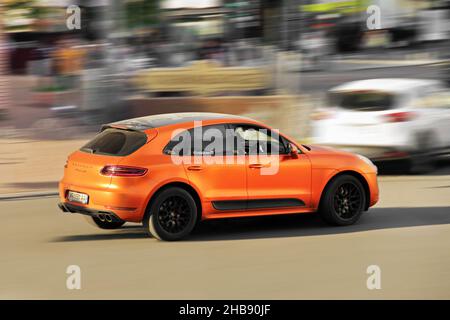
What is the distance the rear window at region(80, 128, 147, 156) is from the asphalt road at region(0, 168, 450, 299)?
958 mm

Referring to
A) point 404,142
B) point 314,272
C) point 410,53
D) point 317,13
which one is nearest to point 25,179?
point 404,142

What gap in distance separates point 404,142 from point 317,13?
11.8 metres

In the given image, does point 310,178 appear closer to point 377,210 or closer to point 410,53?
point 377,210

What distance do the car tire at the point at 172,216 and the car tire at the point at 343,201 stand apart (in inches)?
66.0

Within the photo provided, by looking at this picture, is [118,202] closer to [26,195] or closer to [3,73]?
[26,195]

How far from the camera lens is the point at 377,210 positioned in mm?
12453

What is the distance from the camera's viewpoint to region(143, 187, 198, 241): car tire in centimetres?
1001

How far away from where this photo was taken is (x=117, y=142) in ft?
33.5

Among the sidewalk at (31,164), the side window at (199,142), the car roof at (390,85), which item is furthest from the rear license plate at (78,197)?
the car roof at (390,85)

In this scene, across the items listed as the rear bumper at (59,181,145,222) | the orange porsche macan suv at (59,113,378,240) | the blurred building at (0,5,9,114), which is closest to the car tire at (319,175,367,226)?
the orange porsche macan suv at (59,113,378,240)

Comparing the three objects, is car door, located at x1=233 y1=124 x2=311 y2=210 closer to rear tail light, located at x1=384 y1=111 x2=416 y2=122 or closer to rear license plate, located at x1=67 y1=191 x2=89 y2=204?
rear license plate, located at x1=67 y1=191 x2=89 y2=204

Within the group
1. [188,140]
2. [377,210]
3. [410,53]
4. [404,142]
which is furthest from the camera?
[410,53]

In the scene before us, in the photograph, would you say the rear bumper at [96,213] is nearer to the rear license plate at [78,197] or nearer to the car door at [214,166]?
the rear license plate at [78,197]

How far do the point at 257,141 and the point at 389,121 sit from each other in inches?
183
